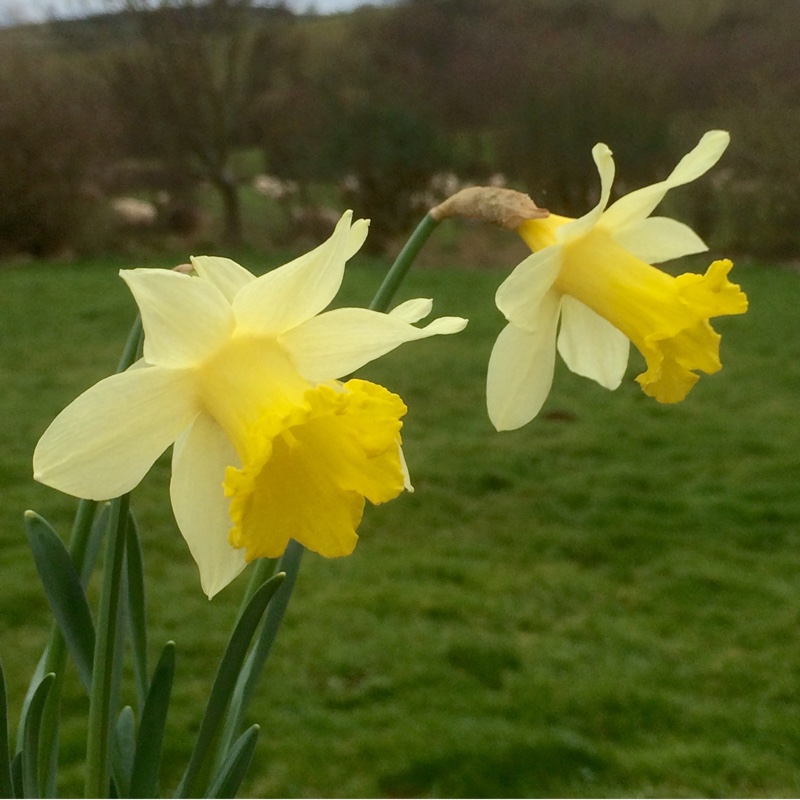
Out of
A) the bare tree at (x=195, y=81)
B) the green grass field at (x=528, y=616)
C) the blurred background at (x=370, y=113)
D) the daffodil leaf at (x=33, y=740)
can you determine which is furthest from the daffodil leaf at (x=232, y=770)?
the bare tree at (x=195, y=81)

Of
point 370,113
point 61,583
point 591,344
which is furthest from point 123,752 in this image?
point 370,113

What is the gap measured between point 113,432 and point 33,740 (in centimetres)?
26

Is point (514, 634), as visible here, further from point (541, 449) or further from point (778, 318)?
point (778, 318)

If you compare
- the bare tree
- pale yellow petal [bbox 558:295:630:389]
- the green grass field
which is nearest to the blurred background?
the bare tree

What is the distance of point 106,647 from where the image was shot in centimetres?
52

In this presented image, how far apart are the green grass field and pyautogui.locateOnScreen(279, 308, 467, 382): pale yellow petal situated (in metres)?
1.19

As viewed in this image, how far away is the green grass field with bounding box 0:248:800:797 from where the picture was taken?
60.4 inches

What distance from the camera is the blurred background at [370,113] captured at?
5906 millimetres

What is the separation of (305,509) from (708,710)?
1.45m

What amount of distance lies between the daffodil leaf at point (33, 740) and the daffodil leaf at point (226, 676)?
3.8 inches

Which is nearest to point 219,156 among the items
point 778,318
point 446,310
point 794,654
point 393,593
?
point 446,310

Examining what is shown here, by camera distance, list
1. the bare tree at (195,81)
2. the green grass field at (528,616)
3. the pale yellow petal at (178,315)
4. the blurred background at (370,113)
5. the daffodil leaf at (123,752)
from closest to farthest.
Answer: the pale yellow petal at (178,315) < the daffodil leaf at (123,752) < the green grass field at (528,616) < the blurred background at (370,113) < the bare tree at (195,81)

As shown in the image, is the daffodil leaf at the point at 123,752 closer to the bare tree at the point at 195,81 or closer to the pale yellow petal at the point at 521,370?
the pale yellow petal at the point at 521,370

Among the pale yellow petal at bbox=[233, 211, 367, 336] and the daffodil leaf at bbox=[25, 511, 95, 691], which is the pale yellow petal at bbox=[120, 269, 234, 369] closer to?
the pale yellow petal at bbox=[233, 211, 367, 336]
